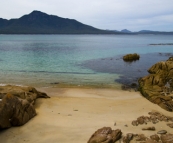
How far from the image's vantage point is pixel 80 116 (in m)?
13.8

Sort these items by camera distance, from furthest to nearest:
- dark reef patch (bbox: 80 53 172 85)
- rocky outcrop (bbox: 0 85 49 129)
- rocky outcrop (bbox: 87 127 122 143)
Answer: dark reef patch (bbox: 80 53 172 85)
rocky outcrop (bbox: 0 85 49 129)
rocky outcrop (bbox: 87 127 122 143)

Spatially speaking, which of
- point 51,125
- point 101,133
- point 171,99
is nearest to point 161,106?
point 171,99

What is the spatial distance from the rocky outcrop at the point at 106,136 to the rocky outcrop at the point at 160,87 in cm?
755

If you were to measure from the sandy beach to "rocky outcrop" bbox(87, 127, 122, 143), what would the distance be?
667 millimetres

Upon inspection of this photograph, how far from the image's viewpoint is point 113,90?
73.9ft

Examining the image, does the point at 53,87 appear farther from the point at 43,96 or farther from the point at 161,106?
the point at 161,106

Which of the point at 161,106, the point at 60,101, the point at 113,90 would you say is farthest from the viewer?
the point at 113,90

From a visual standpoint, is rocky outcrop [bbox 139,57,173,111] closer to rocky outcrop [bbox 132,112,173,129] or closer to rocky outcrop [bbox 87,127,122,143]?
rocky outcrop [bbox 132,112,173,129]

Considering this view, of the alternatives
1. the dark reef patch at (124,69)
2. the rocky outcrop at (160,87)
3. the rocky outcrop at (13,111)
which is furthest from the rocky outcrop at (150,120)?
the dark reef patch at (124,69)

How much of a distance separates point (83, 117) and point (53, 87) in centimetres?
1087

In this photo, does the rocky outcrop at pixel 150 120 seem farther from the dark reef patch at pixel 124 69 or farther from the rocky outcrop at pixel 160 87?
the dark reef patch at pixel 124 69

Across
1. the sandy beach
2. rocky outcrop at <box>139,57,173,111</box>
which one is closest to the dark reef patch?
rocky outcrop at <box>139,57,173,111</box>

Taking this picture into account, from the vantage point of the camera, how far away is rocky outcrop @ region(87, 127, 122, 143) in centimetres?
956

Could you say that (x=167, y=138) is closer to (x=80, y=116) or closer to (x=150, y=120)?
(x=150, y=120)
